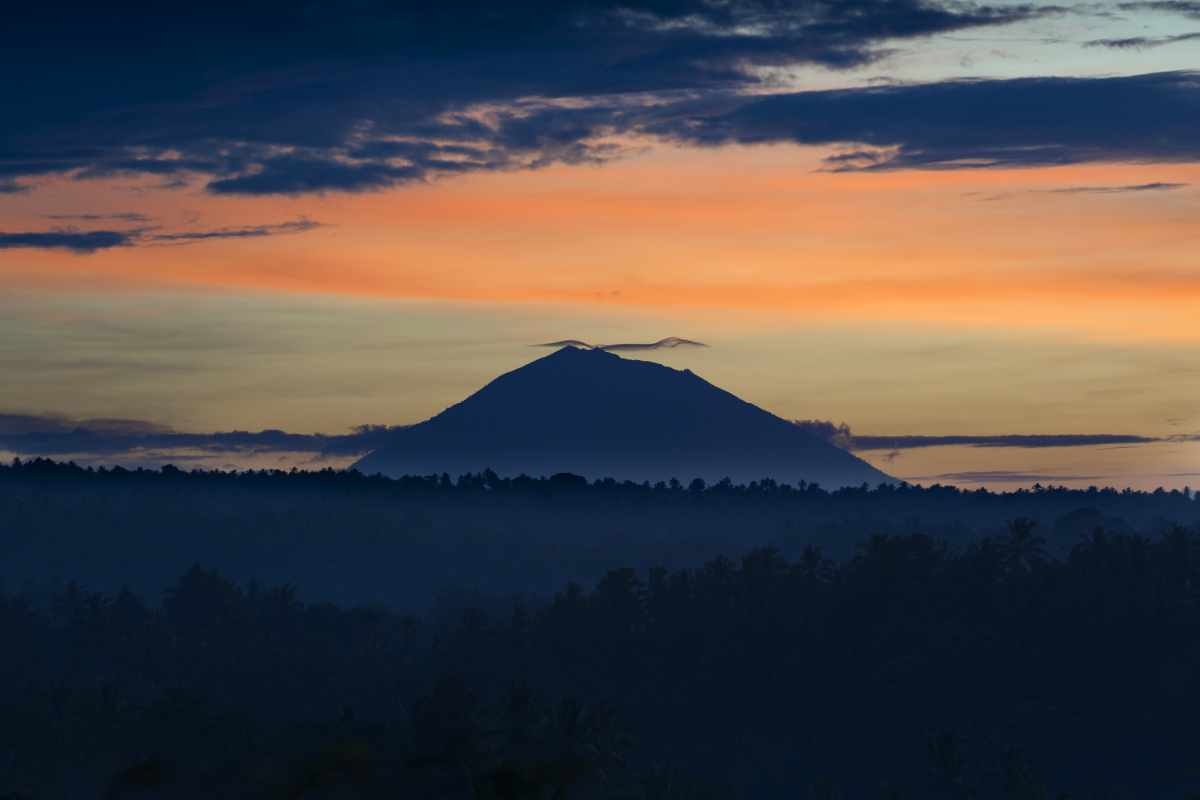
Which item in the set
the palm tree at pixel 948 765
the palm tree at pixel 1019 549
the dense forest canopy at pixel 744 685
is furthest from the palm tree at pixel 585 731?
the palm tree at pixel 1019 549

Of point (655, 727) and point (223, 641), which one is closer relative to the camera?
point (655, 727)

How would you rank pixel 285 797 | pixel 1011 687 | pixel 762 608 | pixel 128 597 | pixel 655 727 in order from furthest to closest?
1. pixel 128 597
2. pixel 762 608
3. pixel 655 727
4. pixel 1011 687
5. pixel 285 797

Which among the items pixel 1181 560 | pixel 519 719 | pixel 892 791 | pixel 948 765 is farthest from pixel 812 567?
pixel 519 719

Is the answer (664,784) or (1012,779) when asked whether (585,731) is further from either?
(1012,779)

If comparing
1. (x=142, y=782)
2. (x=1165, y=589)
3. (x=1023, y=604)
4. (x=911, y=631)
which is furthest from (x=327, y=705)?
(x=142, y=782)

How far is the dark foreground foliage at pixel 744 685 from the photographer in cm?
8944

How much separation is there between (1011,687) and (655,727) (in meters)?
31.1

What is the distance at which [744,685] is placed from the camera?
124 metres

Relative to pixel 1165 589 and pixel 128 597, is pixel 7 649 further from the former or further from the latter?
pixel 1165 589

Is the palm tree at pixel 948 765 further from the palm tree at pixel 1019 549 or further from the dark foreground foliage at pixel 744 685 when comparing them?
the palm tree at pixel 1019 549

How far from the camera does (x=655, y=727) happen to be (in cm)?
12112

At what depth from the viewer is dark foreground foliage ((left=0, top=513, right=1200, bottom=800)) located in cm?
8944

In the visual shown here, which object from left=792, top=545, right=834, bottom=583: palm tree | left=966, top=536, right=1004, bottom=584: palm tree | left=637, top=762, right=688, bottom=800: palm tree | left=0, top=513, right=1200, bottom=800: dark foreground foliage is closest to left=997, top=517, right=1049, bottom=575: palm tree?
left=0, top=513, right=1200, bottom=800: dark foreground foliage

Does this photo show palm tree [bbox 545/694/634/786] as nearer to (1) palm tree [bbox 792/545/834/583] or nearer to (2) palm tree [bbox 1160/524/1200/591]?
(1) palm tree [bbox 792/545/834/583]
